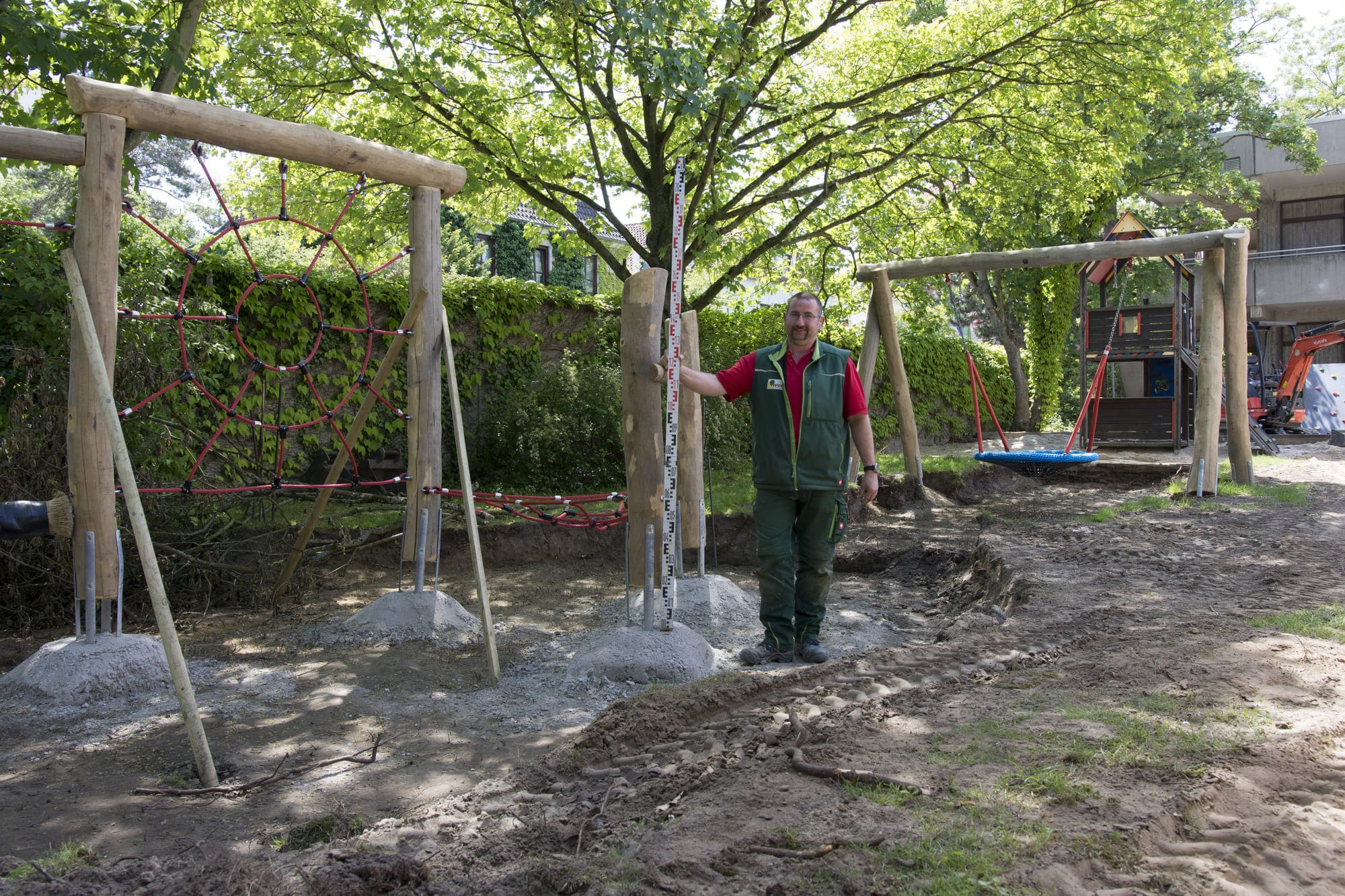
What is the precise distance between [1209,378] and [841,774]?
8694mm

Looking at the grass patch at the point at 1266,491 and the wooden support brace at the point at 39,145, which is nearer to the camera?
the wooden support brace at the point at 39,145

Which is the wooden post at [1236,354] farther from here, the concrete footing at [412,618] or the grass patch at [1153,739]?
the concrete footing at [412,618]

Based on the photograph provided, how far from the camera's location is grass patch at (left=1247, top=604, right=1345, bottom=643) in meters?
4.65

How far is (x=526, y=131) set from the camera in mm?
11211

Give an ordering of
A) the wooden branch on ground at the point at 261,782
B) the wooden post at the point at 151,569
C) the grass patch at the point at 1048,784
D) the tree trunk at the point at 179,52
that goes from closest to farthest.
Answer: the grass patch at the point at 1048,784, the wooden branch on ground at the point at 261,782, the wooden post at the point at 151,569, the tree trunk at the point at 179,52

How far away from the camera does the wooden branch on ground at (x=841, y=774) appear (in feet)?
9.71

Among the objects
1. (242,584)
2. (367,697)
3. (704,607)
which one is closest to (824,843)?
(367,697)

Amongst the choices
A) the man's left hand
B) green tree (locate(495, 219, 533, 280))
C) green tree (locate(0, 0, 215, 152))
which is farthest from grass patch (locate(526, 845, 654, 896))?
green tree (locate(495, 219, 533, 280))

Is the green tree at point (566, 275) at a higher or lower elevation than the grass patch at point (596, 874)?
higher

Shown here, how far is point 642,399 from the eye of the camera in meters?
5.60

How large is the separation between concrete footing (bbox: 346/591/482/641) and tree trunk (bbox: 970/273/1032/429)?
1792cm

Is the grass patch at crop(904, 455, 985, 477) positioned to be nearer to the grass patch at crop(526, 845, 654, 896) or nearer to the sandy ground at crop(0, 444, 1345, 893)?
the sandy ground at crop(0, 444, 1345, 893)

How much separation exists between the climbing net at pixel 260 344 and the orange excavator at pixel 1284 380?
15.3m

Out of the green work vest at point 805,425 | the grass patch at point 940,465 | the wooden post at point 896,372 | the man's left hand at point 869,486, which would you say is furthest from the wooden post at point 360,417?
the grass patch at point 940,465
